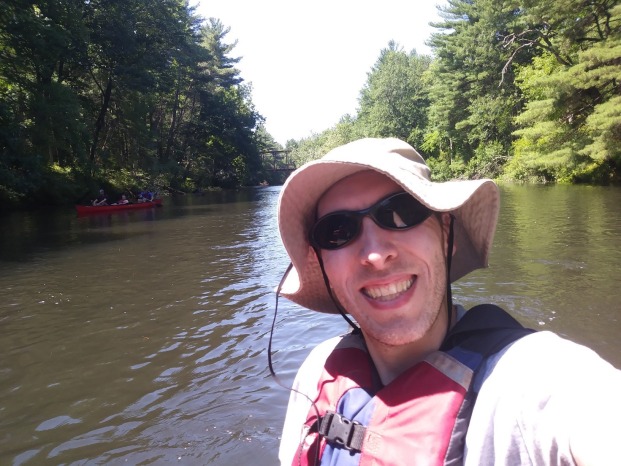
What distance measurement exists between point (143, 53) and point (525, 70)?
80.0ft

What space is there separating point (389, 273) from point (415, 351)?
267mm

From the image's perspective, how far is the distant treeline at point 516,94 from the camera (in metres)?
19.2

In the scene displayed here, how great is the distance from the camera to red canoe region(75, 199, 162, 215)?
69.4 feet

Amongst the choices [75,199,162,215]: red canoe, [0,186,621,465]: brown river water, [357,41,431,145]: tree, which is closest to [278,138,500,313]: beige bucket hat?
[0,186,621,465]: brown river water

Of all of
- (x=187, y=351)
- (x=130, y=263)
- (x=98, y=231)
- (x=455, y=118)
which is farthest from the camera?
(x=455, y=118)

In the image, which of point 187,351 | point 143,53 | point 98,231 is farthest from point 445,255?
point 143,53

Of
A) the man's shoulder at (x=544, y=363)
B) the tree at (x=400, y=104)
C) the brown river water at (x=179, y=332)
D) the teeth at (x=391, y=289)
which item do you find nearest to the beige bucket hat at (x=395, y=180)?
the teeth at (x=391, y=289)

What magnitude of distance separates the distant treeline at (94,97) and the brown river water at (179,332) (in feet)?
36.0

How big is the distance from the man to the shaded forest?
19280 mm

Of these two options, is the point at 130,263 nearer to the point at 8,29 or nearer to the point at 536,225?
the point at 536,225

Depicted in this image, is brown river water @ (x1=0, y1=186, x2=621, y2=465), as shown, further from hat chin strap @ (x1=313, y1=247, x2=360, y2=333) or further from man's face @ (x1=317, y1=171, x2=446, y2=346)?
man's face @ (x1=317, y1=171, x2=446, y2=346)

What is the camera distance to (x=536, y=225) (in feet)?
39.0

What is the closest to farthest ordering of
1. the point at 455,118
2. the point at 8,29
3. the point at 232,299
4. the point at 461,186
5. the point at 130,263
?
the point at 461,186
the point at 232,299
the point at 130,263
the point at 8,29
the point at 455,118

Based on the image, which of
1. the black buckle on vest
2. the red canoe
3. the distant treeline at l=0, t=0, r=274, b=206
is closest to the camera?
the black buckle on vest
